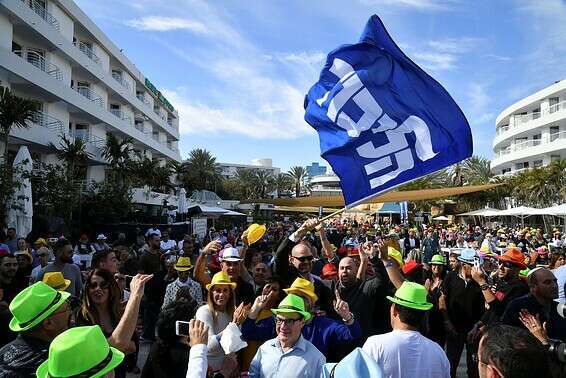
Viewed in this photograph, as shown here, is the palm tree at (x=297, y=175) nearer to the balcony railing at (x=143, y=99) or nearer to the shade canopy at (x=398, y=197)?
the balcony railing at (x=143, y=99)

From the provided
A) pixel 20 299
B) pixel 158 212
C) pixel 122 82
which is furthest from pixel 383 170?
pixel 158 212

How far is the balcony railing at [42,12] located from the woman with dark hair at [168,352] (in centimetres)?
2526

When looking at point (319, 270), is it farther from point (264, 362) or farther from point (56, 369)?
point (56, 369)

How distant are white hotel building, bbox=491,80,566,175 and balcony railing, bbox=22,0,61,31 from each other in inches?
1592

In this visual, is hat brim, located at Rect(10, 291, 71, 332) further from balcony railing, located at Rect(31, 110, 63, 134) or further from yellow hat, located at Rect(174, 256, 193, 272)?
balcony railing, located at Rect(31, 110, 63, 134)

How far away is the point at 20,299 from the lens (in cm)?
257

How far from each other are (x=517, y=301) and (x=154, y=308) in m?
5.35

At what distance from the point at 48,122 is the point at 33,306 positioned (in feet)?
86.4

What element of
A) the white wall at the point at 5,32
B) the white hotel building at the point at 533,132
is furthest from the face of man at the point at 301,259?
the white hotel building at the point at 533,132

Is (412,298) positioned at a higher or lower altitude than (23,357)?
higher

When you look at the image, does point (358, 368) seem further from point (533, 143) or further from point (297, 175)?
point (297, 175)

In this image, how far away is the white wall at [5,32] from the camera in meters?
21.0

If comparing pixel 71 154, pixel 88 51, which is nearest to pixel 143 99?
pixel 88 51

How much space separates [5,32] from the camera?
21375 mm
